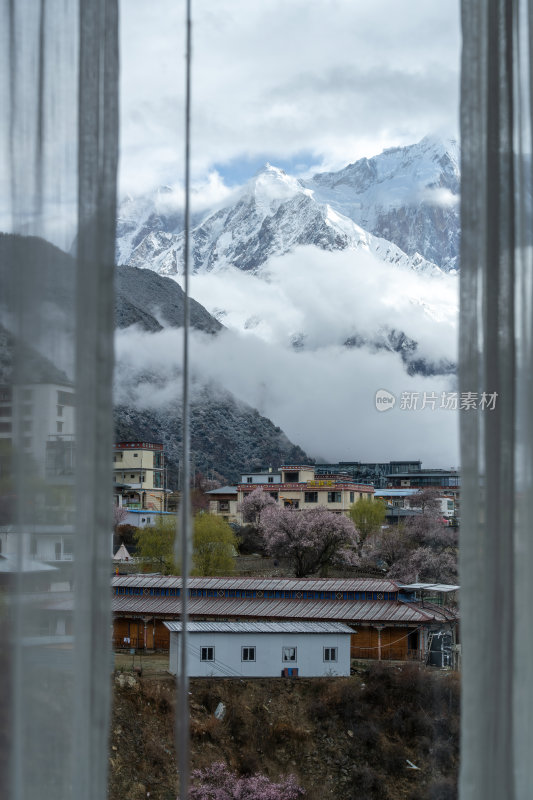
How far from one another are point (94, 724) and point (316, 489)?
5096mm

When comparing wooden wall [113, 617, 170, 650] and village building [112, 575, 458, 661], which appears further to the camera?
village building [112, 575, 458, 661]

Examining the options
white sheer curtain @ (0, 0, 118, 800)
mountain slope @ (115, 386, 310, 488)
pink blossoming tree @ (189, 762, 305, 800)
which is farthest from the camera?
pink blossoming tree @ (189, 762, 305, 800)

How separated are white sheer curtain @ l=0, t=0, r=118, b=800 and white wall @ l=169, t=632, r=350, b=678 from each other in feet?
11.3

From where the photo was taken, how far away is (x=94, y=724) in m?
0.85

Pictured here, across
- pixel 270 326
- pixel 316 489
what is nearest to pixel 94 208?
pixel 316 489

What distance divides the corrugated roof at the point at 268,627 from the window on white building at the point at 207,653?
10cm

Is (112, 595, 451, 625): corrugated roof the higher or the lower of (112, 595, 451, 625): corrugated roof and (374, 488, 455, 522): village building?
the lower

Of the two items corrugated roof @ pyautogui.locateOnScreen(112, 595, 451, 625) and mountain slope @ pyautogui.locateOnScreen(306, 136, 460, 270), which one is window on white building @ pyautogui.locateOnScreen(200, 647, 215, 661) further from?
mountain slope @ pyautogui.locateOnScreen(306, 136, 460, 270)

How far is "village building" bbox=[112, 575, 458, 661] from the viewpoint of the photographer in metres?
3.11

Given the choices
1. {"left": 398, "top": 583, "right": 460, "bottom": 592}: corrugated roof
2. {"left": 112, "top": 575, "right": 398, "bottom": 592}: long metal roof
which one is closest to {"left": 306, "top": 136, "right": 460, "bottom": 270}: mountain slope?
{"left": 398, "top": 583, "right": 460, "bottom": 592}: corrugated roof

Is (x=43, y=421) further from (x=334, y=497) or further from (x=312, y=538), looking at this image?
(x=312, y=538)

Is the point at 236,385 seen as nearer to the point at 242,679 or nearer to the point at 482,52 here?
the point at 242,679

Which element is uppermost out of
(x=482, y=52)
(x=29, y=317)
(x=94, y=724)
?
(x=482, y=52)

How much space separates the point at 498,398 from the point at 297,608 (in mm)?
4826
